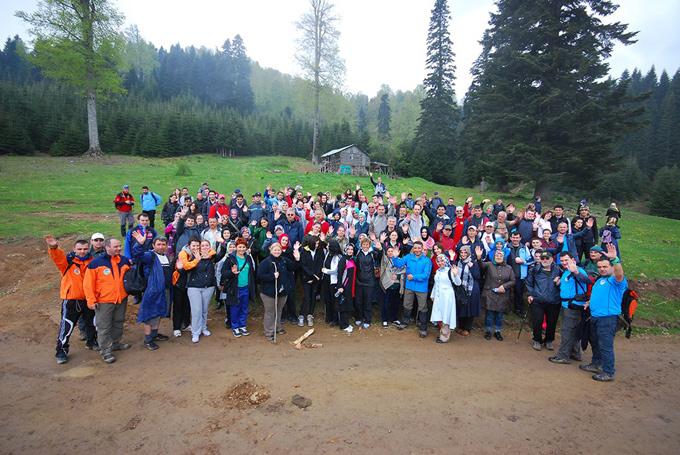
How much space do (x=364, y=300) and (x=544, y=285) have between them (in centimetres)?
377

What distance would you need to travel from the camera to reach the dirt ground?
4383 millimetres

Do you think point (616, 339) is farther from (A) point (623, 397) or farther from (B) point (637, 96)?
(B) point (637, 96)

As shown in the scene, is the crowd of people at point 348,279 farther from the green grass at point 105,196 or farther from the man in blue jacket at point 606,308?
the green grass at point 105,196

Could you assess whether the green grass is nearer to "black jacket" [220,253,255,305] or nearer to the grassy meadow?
the grassy meadow

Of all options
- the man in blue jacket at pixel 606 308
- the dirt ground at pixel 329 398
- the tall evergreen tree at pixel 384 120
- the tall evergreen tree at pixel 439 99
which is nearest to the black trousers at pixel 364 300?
the dirt ground at pixel 329 398

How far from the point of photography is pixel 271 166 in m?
43.1

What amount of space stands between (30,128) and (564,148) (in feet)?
171

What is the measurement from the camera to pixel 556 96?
68.4 feet

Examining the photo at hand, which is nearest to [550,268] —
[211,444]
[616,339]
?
[616,339]

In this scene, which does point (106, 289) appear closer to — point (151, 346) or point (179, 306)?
point (151, 346)

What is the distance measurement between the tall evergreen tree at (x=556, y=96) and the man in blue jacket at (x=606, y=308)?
18180 millimetres

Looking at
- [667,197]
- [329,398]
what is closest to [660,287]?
[329,398]

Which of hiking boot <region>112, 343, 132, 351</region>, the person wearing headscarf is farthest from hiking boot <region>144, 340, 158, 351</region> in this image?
the person wearing headscarf

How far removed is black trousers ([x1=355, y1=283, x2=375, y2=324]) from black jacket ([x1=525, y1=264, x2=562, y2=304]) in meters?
3.36
